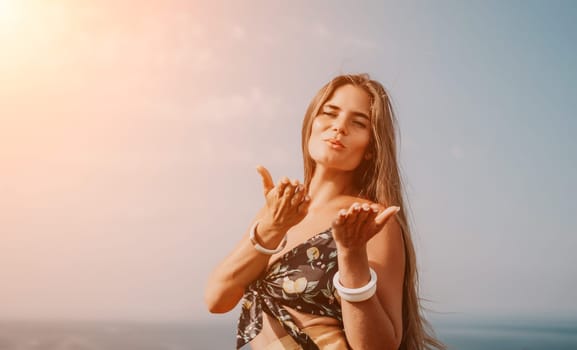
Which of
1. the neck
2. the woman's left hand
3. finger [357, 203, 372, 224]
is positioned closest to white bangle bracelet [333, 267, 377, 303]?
the woman's left hand

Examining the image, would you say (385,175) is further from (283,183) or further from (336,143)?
(283,183)

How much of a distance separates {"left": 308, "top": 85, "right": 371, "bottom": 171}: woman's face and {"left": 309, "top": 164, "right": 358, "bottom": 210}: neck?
0.05m

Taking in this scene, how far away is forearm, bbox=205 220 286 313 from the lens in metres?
2.51

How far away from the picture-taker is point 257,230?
8.13 feet

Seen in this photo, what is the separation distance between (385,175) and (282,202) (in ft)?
2.01

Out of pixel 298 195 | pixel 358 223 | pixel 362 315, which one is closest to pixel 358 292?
pixel 362 315

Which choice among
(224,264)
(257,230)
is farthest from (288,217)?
(224,264)

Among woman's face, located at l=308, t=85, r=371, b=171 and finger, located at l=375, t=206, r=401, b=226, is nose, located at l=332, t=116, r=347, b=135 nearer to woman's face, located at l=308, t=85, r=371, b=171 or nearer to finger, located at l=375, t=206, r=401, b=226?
woman's face, located at l=308, t=85, r=371, b=171

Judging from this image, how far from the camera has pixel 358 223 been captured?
2.08m

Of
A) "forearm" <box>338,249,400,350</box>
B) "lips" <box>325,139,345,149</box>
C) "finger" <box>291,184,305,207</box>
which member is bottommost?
"forearm" <box>338,249,400,350</box>

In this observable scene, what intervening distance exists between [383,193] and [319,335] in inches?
25.5

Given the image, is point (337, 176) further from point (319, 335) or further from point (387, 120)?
point (319, 335)

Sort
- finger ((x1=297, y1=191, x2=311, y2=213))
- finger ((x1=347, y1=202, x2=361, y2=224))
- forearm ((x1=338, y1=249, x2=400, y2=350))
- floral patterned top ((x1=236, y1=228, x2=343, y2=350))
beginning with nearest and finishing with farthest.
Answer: finger ((x1=347, y1=202, x2=361, y2=224)) < forearm ((x1=338, y1=249, x2=400, y2=350)) < finger ((x1=297, y1=191, x2=311, y2=213)) < floral patterned top ((x1=236, y1=228, x2=343, y2=350))

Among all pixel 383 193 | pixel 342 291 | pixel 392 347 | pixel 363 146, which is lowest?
pixel 392 347
